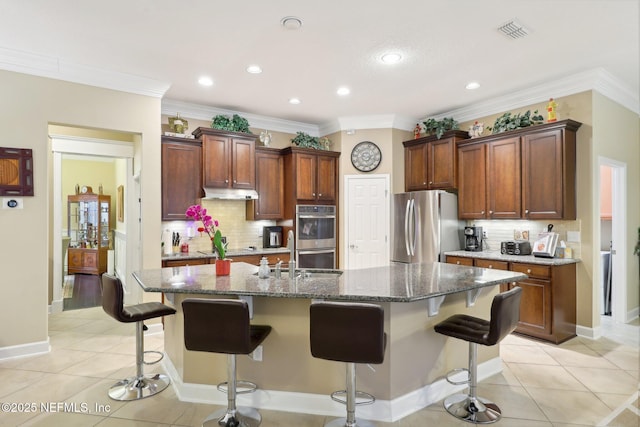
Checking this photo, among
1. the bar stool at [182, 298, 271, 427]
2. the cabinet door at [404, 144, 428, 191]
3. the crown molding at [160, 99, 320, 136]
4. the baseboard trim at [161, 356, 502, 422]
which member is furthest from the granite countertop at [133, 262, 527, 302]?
the crown molding at [160, 99, 320, 136]

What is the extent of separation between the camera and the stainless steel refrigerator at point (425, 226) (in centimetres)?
502

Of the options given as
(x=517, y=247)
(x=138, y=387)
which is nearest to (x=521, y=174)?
(x=517, y=247)

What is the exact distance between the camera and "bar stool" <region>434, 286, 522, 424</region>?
90.0 inches

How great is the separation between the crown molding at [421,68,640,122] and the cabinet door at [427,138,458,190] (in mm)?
589

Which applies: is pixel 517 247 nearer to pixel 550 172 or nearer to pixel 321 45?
pixel 550 172

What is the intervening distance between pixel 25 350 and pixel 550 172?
5870 millimetres

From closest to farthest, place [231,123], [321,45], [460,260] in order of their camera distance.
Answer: [321,45], [460,260], [231,123]

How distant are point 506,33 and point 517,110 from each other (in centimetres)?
191

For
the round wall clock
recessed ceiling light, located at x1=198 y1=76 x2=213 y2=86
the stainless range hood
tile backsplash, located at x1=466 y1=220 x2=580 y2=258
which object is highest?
recessed ceiling light, located at x1=198 y1=76 x2=213 y2=86

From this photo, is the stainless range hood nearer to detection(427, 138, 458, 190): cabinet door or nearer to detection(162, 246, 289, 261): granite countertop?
detection(162, 246, 289, 261): granite countertop

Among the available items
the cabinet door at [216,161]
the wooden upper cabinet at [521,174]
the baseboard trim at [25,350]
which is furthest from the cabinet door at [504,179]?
the baseboard trim at [25,350]

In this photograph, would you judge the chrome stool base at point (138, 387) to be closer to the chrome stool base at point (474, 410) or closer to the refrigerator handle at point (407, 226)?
the chrome stool base at point (474, 410)

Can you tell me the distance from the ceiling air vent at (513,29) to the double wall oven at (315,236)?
340cm

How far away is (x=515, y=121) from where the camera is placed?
455 centimetres
